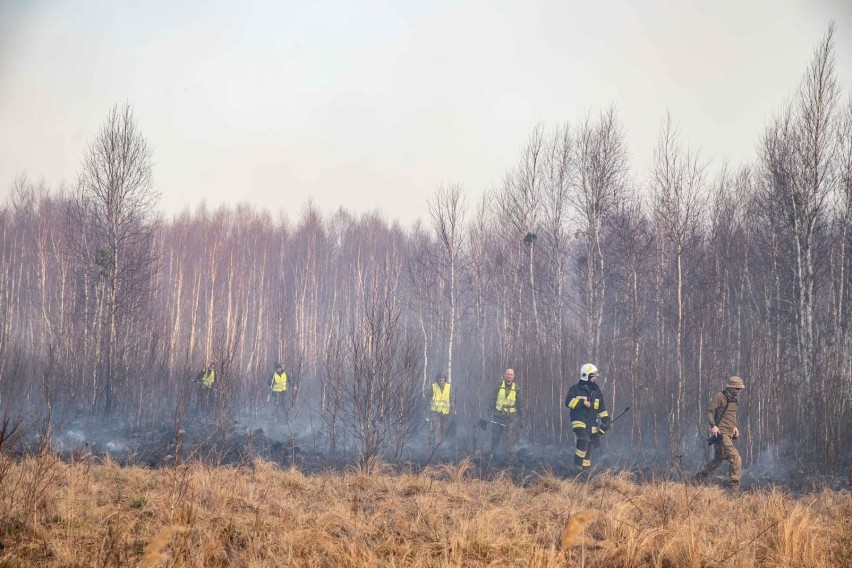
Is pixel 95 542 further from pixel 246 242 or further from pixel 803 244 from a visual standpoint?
pixel 246 242

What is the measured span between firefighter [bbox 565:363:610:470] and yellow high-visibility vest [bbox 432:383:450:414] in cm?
405

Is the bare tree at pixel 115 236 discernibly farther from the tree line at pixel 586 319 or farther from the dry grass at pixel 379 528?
the dry grass at pixel 379 528

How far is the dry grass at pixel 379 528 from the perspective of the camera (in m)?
4.77

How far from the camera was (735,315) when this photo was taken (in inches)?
767

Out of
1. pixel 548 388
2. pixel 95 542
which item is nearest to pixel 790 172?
pixel 548 388

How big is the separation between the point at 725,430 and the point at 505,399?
481 centimetres

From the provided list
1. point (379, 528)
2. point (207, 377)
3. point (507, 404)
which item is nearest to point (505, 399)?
point (507, 404)

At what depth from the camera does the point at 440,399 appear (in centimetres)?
1452

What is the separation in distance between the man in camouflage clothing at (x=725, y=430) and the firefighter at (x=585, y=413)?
5.81 feet

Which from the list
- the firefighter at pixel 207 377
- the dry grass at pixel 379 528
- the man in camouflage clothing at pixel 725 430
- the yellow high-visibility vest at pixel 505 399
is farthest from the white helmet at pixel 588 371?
the firefighter at pixel 207 377

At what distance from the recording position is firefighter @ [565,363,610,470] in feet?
35.8

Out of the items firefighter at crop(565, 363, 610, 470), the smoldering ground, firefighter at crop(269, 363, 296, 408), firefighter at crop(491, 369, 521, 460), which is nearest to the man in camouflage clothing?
the smoldering ground

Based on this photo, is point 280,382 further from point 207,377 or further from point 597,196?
point 597,196

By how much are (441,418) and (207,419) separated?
21.1 feet
